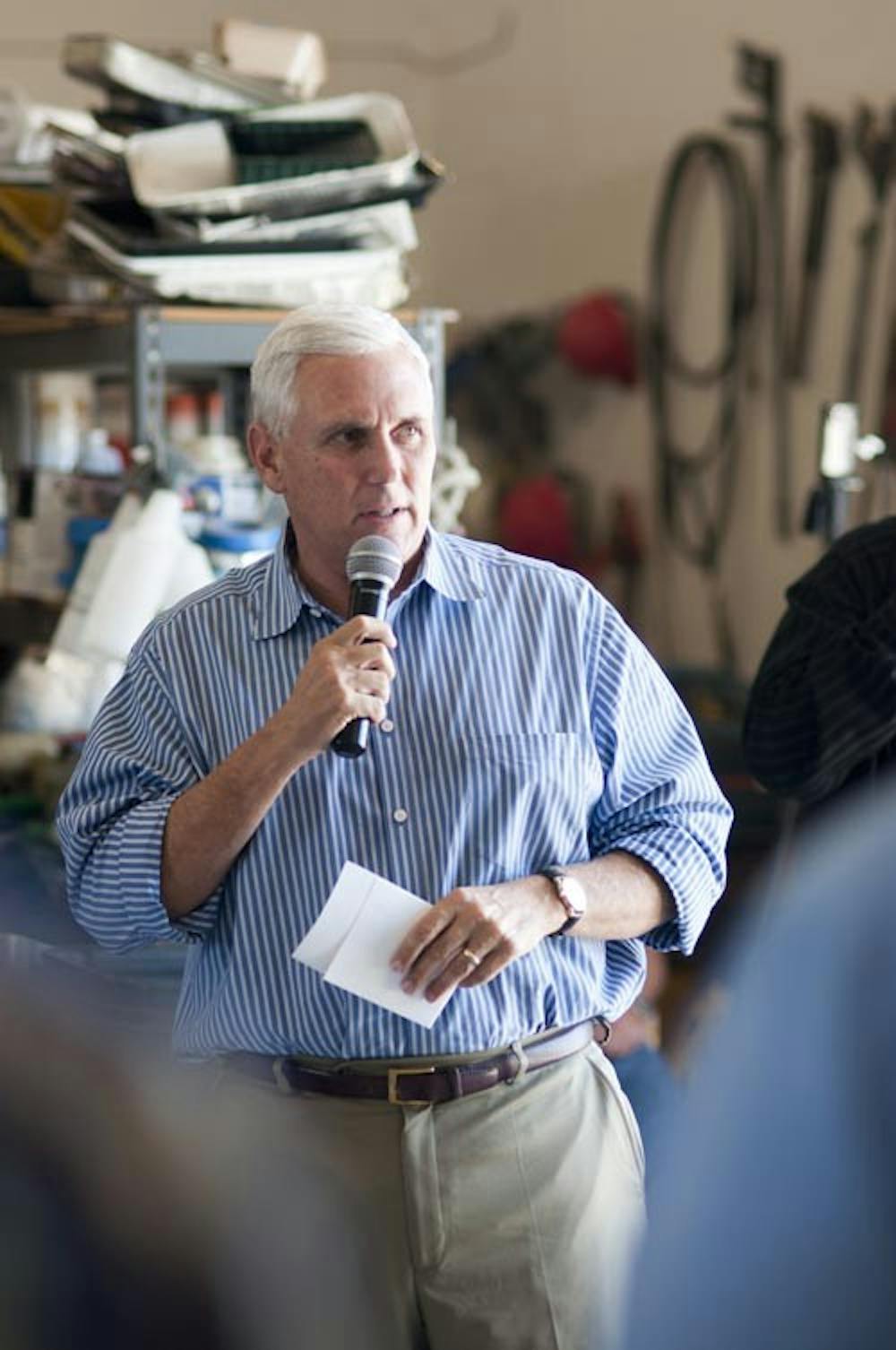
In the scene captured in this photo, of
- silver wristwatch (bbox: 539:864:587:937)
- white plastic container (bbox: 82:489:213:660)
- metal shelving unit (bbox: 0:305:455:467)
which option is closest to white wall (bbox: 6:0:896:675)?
metal shelving unit (bbox: 0:305:455:467)

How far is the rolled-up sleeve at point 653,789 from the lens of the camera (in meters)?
2.20

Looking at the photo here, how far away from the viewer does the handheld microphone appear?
2100mm

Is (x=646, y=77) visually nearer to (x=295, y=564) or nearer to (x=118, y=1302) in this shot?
(x=295, y=564)

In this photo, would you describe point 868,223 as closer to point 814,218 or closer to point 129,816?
point 814,218

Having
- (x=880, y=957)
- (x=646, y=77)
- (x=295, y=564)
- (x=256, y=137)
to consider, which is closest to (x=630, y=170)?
(x=646, y=77)

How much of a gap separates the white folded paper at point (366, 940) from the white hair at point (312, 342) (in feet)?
1.76

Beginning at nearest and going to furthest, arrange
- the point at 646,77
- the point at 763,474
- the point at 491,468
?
1. the point at 763,474
2. the point at 646,77
3. the point at 491,468

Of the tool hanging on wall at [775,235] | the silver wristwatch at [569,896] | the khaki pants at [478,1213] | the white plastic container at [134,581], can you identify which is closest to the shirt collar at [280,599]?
the silver wristwatch at [569,896]

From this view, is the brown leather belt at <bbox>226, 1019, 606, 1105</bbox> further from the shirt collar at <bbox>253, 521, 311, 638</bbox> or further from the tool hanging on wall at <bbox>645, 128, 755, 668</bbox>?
the tool hanging on wall at <bbox>645, 128, 755, 668</bbox>

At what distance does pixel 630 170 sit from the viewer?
7152mm

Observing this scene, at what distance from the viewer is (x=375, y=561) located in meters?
2.14

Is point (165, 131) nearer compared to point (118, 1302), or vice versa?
point (118, 1302)

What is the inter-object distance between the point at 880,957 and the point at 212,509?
2.62 meters

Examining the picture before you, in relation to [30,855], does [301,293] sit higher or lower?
higher
